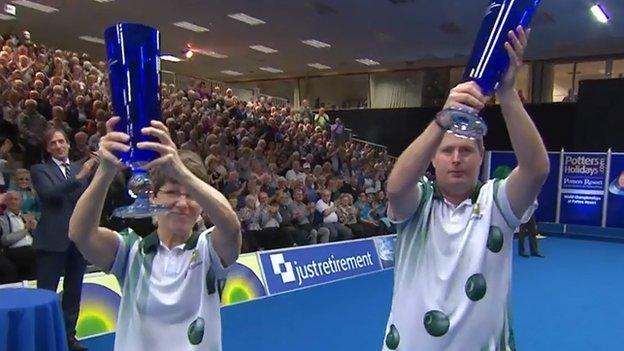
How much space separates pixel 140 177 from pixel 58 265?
9.93 ft

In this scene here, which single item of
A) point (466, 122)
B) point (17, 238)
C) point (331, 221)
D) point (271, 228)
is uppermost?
point (466, 122)

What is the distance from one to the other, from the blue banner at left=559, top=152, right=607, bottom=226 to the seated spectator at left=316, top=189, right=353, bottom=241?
7.81m

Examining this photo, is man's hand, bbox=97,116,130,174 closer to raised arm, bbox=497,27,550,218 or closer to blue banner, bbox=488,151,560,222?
raised arm, bbox=497,27,550,218

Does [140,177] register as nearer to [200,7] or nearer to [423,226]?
[423,226]

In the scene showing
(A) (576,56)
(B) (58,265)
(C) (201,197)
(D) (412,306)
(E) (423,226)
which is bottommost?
(B) (58,265)

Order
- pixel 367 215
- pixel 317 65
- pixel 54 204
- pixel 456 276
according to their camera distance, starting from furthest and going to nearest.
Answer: pixel 317 65
pixel 367 215
pixel 54 204
pixel 456 276

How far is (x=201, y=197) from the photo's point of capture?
4.99 ft

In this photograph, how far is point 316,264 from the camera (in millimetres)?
7344

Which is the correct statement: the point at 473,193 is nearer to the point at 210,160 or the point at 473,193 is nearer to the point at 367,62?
the point at 210,160

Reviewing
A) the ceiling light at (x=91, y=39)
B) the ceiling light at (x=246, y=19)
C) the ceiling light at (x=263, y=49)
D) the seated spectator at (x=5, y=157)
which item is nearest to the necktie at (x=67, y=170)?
the seated spectator at (x=5, y=157)

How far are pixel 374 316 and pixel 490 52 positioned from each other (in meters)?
4.73

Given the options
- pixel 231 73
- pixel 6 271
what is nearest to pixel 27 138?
pixel 6 271

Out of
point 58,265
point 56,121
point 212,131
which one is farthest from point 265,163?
point 58,265

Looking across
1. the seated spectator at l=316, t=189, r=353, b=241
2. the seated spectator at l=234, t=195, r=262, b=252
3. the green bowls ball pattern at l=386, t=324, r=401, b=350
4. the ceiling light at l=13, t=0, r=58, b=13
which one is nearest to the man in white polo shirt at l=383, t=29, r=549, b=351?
the green bowls ball pattern at l=386, t=324, r=401, b=350
